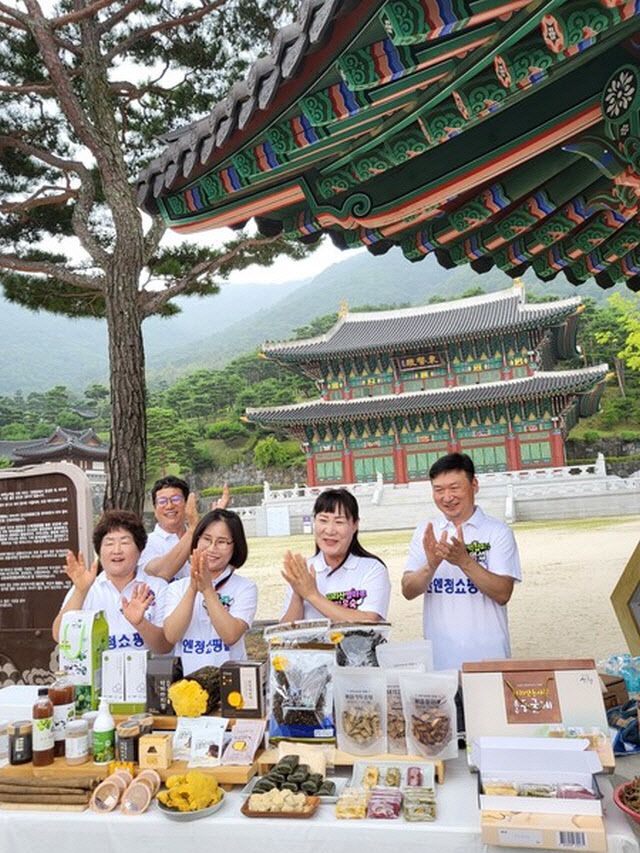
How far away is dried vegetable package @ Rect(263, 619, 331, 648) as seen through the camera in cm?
195

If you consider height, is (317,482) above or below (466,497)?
above

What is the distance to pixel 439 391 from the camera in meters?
24.8

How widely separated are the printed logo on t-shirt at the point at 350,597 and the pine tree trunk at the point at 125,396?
3686mm

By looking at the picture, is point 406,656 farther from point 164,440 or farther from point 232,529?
point 164,440

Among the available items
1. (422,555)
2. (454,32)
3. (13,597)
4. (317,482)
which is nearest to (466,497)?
(422,555)

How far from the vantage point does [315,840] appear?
1558 millimetres

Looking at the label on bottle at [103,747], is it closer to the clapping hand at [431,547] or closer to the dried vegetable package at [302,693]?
the dried vegetable package at [302,693]

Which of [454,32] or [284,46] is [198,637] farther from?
[454,32]

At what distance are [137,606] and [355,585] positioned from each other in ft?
2.79

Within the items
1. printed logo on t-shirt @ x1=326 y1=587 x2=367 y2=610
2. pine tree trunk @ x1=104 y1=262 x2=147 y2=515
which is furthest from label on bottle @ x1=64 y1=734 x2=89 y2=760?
pine tree trunk @ x1=104 y1=262 x2=147 y2=515

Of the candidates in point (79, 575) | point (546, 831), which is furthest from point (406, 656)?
point (79, 575)

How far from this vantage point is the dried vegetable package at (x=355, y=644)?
1.96m

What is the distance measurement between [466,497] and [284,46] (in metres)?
1.81

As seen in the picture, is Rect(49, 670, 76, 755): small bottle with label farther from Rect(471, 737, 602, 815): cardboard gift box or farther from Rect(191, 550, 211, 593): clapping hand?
Rect(471, 737, 602, 815): cardboard gift box
